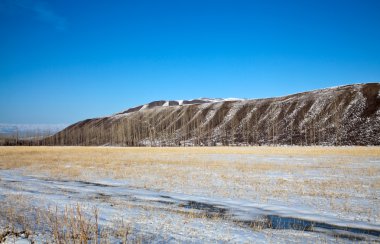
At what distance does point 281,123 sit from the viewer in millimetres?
146250

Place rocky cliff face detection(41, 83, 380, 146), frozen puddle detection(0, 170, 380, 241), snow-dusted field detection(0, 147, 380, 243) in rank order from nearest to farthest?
snow-dusted field detection(0, 147, 380, 243) → frozen puddle detection(0, 170, 380, 241) → rocky cliff face detection(41, 83, 380, 146)

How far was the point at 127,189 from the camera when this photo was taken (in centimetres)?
2239

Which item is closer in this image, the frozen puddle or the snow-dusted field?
the snow-dusted field

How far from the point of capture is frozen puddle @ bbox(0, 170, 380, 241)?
11023 millimetres

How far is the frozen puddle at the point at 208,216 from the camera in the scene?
11.0m

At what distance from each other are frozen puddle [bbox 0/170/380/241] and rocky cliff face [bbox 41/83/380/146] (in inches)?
4138

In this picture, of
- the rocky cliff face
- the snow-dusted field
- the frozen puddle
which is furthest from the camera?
the rocky cliff face

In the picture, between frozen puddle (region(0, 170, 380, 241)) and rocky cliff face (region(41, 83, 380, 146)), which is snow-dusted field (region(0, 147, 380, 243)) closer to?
frozen puddle (region(0, 170, 380, 241))

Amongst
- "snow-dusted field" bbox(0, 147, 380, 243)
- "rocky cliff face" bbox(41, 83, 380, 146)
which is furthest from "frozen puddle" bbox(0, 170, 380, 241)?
"rocky cliff face" bbox(41, 83, 380, 146)

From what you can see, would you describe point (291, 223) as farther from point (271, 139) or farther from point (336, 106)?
point (336, 106)

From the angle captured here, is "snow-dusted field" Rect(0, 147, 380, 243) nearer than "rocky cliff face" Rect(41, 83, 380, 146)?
Yes

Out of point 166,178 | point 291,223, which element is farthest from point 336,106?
point 291,223

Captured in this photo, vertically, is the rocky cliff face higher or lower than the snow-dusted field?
higher

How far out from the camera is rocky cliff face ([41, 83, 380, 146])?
4771 inches
